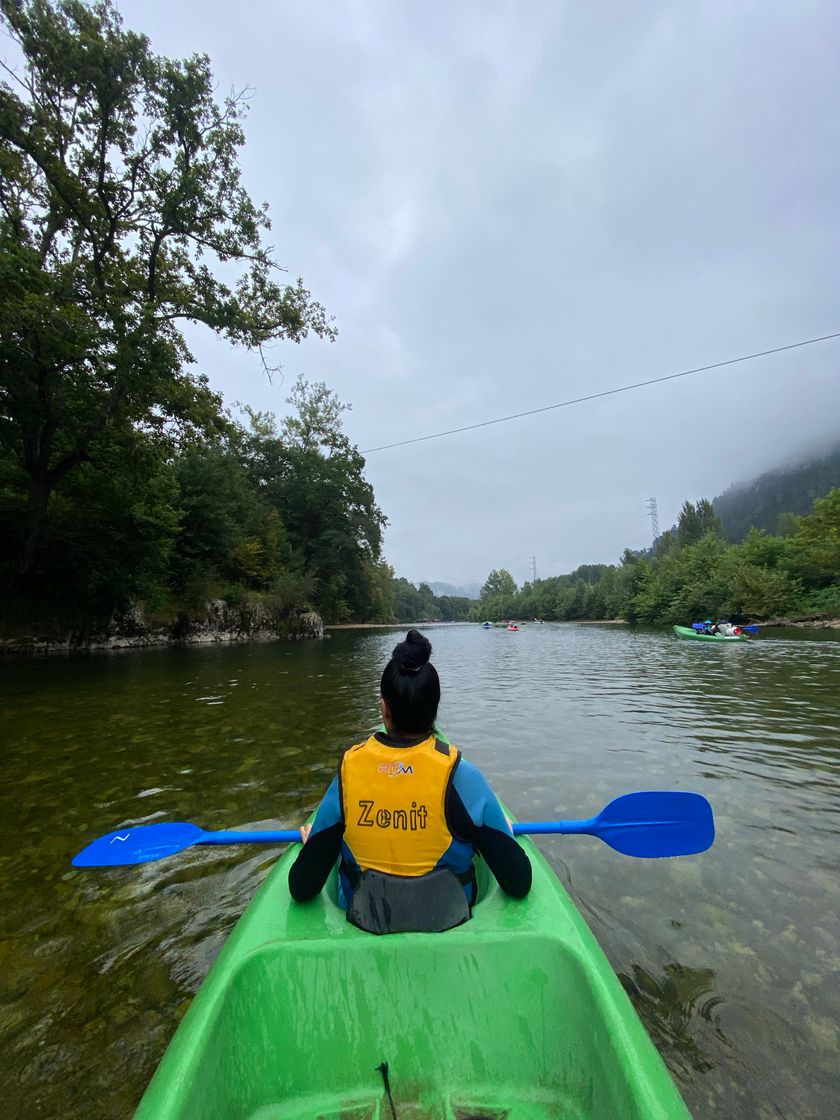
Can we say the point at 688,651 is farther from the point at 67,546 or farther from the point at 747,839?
the point at 67,546

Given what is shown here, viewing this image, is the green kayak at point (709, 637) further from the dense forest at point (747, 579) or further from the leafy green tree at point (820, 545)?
the leafy green tree at point (820, 545)

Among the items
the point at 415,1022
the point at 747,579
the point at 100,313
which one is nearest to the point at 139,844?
the point at 415,1022

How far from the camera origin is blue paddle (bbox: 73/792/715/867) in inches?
109

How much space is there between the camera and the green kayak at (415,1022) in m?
1.57

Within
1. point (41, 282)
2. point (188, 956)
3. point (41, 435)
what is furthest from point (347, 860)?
point (41, 435)

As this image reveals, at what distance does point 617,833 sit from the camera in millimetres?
2885

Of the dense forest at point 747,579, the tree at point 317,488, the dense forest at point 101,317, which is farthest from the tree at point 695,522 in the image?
the dense forest at point 101,317

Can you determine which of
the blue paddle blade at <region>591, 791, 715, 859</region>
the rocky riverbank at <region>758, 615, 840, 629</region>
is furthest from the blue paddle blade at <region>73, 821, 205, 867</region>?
the rocky riverbank at <region>758, 615, 840, 629</region>

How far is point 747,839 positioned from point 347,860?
3.71 m

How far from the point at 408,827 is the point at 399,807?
8 cm

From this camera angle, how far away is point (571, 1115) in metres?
1.56

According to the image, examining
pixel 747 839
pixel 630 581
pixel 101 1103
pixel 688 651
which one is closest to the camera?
pixel 101 1103

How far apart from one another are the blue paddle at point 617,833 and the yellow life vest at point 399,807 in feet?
3.34

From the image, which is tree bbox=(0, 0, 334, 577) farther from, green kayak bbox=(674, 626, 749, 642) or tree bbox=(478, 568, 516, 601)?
tree bbox=(478, 568, 516, 601)
